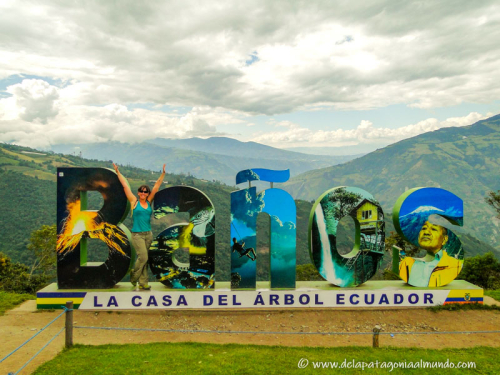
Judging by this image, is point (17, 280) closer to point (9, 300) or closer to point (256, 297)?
point (9, 300)

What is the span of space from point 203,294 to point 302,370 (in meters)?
5.26

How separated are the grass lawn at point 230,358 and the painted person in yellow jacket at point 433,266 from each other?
3.46m

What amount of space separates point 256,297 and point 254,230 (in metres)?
2.44

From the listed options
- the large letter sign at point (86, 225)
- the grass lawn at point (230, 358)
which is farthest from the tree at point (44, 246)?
the grass lawn at point (230, 358)

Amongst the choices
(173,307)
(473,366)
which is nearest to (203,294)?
(173,307)

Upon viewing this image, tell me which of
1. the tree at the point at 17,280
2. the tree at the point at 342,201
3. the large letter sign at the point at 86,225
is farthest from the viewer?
the tree at the point at 17,280

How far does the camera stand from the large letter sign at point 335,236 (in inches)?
498

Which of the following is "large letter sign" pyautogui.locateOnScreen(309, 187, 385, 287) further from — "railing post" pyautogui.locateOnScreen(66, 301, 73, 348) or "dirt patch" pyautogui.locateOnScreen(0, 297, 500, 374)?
"railing post" pyautogui.locateOnScreen(66, 301, 73, 348)

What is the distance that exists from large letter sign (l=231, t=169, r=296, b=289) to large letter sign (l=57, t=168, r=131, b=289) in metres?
4.01

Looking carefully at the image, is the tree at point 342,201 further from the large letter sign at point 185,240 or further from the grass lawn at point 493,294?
the grass lawn at point 493,294

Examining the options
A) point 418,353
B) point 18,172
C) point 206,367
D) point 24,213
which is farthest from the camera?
point 18,172

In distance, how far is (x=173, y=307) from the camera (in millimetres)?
12273

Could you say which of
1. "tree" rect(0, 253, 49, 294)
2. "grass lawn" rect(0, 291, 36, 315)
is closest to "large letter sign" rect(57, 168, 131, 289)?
"grass lawn" rect(0, 291, 36, 315)

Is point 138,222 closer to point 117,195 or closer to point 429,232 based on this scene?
point 117,195
